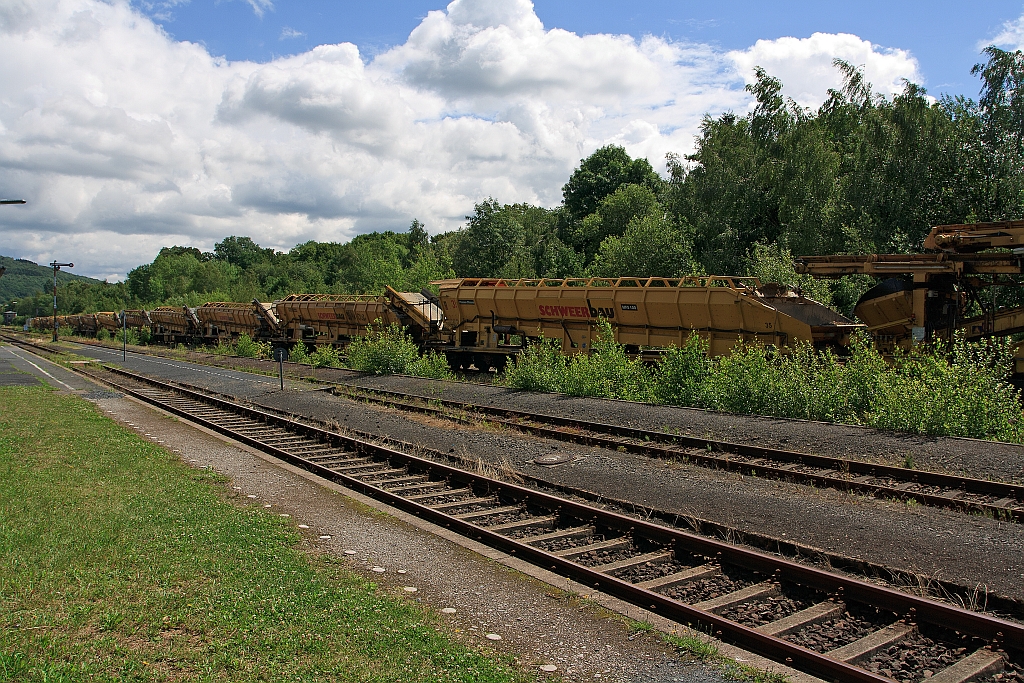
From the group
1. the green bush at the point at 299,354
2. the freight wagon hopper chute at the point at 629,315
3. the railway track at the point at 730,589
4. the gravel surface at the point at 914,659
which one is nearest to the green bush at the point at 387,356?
the freight wagon hopper chute at the point at 629,315

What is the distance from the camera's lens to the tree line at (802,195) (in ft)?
83.0

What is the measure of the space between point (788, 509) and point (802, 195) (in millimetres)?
28864

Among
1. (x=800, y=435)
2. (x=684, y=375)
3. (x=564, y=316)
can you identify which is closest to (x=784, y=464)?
(x=800, y=435)

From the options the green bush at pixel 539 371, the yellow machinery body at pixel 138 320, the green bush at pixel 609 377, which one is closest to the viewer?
the green bush at pixel 609 377

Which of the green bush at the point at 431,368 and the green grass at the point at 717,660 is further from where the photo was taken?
the green bush at the point at 431,368

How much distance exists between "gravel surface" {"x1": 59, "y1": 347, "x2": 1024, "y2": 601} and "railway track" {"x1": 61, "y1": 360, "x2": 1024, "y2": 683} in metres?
0.88

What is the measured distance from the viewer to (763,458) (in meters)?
11.5

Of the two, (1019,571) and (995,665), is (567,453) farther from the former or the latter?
(995,665)

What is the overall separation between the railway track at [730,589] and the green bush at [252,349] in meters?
28.7

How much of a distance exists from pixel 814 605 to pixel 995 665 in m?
1.32

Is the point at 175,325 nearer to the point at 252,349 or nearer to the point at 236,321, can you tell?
the point at 236,321

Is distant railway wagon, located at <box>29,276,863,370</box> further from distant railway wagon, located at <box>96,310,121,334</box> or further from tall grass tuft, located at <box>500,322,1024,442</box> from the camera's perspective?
distant railway wagon, located at <box>96,310,121,334</box>

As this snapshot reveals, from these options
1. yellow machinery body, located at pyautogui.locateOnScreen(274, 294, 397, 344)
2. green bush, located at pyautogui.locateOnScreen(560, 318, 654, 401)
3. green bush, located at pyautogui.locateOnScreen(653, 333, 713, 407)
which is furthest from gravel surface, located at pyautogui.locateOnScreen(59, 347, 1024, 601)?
yellow machinery body, located at pyautogui.locateOnScreen(274, 294, 397, 344)

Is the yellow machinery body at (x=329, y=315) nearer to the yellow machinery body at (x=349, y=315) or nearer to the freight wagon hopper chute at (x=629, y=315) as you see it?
the yellow machinery body at (x=349, y=315)
